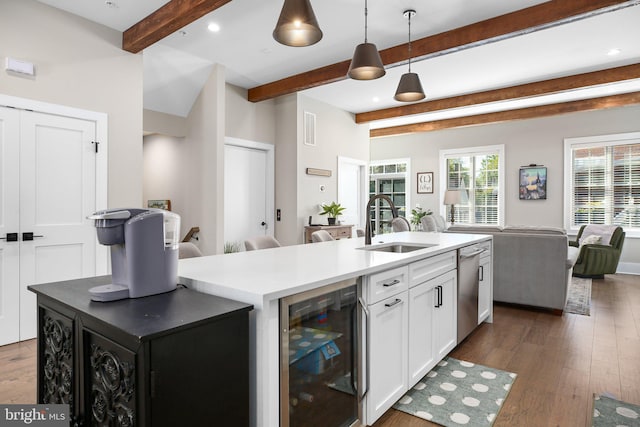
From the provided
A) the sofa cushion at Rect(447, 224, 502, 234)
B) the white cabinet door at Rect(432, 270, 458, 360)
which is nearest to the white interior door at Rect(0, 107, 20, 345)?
the white cabinet door at Rect(432, 270, 458, 360)

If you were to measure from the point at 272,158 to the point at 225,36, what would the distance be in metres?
2.41

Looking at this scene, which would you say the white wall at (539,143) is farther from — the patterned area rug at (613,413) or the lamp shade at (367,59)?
the lamp shade at (367,59)

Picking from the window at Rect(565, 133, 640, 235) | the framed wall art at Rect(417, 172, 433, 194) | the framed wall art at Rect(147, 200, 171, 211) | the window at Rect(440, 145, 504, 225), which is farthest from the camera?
the framed wall art at Rect(417, 172, 433, 194)

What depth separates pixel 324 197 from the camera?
661 centimetres

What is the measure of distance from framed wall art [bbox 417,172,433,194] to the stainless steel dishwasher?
5485 millimetres

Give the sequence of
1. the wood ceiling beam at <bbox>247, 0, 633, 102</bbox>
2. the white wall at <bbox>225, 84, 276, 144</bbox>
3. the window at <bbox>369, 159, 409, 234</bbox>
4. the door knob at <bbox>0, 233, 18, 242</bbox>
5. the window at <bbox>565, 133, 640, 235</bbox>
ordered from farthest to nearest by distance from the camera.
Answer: the window at <bbox>369, 159, 409, 234</bbox> → the window at <bbox>565, 133, 640, 235</bbox> → the white wall at <bbox>225, 84, 276, 144</bbox> → the wood ceiling beam at <bbox>247, 0, 633, 102</bbox> → the door knob at <bbox>0, 233, 18, 242</bbox>

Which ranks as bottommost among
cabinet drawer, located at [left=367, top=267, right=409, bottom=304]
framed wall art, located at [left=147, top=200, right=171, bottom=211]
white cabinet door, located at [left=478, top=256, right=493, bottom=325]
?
white cabinet door, located at [left=478, top=256, right=493, bottom=325]

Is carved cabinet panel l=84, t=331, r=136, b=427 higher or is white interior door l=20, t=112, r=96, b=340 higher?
white interior door l=20, t=112, r=96, b=340

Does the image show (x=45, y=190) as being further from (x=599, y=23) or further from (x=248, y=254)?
(x=599, y=23)

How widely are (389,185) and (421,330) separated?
7.32m

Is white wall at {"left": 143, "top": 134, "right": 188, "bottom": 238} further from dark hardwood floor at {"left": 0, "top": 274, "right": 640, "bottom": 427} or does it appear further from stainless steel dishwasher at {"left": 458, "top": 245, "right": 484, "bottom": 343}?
stainless steel dishwasher at {"left": 458, "top": 245, "right": 484, "bottom": 343}

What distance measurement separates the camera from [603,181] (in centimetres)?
675

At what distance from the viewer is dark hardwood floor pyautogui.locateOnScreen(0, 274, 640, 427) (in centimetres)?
209

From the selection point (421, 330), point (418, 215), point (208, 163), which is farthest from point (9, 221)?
point (418, 215)
